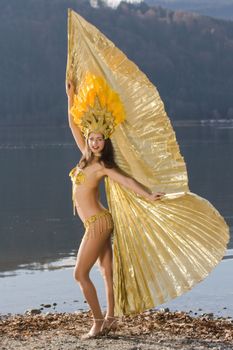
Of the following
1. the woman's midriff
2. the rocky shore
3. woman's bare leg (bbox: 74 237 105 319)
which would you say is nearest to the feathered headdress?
the woman's midriff

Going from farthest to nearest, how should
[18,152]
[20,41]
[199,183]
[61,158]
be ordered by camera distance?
[20,41] → [18,152] → [61,158] → [199,183]

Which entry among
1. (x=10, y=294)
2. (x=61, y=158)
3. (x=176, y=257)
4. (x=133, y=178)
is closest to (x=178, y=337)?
(x=176, y=257)

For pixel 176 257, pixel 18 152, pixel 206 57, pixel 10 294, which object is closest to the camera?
pixel 176 257

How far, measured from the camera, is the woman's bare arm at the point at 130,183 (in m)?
8.13

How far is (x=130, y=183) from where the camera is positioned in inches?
321

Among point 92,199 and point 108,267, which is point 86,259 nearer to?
point 108,267

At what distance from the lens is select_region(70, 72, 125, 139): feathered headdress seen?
8.29m

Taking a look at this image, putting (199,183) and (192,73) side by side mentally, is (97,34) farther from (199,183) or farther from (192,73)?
(192,73)

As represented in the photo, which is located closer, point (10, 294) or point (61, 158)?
point (10, 294)

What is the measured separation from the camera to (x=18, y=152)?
52.0 m

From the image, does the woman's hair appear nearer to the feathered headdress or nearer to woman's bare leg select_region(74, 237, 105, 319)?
the feathered headdress

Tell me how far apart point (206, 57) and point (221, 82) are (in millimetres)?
11262

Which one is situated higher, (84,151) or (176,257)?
(84,151)

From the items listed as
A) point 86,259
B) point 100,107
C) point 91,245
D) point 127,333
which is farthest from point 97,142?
point 127,333
